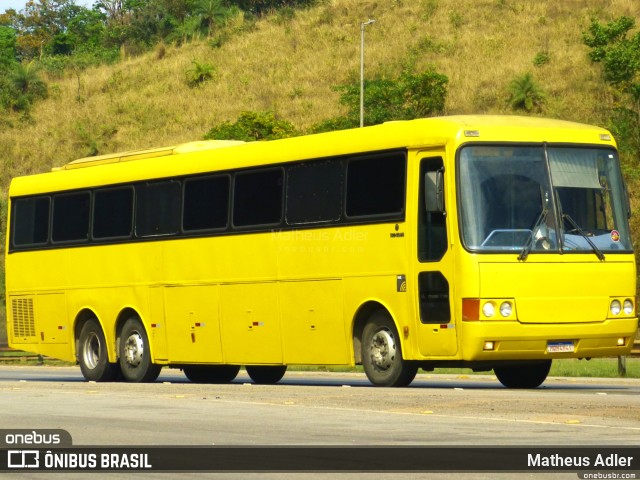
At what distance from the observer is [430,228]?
21688 mm

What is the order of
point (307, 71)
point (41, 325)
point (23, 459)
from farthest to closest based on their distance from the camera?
1. point (307, 71)
2. point (41, 325)
3. point (23, 459)

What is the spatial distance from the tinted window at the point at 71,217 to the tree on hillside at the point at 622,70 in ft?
126

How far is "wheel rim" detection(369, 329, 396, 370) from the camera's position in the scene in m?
22.3

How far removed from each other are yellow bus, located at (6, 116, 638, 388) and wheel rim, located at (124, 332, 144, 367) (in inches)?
1.0

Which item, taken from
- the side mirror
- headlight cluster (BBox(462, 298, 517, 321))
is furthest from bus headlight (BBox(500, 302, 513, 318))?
the side mirror

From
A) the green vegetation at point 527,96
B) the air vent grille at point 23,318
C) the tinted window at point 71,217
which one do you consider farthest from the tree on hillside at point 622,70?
the tinted window at point 71,217

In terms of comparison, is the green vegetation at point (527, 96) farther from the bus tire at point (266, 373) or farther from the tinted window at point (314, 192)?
the tinted window at point (314, 192)

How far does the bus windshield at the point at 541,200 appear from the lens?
69.9ft

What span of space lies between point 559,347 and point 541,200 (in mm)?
2013

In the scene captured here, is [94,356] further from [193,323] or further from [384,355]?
[384,355]

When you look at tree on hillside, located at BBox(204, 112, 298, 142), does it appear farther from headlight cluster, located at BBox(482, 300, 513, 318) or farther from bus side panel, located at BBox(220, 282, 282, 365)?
headlight cluster, located at BBox(482, 300, 513, 318)

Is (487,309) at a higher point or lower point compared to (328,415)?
higher

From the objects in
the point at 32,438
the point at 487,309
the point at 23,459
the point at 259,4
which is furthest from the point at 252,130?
the point at 23,459

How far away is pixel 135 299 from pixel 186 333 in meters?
1.62
